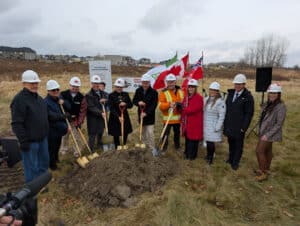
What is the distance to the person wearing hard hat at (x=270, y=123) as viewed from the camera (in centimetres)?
458

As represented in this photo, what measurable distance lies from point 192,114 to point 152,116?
0.96 m

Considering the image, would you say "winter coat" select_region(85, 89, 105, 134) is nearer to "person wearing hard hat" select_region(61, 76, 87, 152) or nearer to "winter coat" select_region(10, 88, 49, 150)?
"person wearing hard hat" select_region(61, 76, 87, 152)

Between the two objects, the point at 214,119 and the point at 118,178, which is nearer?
the point at 118,178

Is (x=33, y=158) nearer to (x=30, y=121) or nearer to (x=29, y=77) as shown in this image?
(x=30, y=121)

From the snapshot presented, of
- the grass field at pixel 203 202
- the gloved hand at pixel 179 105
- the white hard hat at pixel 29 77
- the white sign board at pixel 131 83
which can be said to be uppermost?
the white hard hat at pixel 29 77

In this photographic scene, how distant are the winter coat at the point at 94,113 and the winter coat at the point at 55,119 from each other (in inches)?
27.5

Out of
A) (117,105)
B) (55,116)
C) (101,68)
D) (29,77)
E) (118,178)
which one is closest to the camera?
(29,77)

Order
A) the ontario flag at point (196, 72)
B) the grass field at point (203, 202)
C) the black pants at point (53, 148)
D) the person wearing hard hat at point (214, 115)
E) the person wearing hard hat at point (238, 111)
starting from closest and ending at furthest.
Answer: the grass field at point (203, 202) < the person wearing hard hat at point (238, 111) < the black pants at point (53, 148) < the person wearing hard hat at point (214, 115) < the ontario flag at point (196, 72)

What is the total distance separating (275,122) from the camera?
15.3ft

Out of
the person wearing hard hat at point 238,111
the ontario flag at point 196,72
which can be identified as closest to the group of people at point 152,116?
the person wearing hard hat at point 238,111

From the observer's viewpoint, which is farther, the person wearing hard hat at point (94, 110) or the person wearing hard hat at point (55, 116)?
the person wearing hard hat at point (94, 110)

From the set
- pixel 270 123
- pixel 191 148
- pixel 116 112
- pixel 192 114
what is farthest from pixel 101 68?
pixel 270 123

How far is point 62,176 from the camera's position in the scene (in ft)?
16.8

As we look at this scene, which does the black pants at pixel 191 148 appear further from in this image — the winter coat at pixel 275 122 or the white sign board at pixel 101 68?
the white sign board at pixel 101 68
